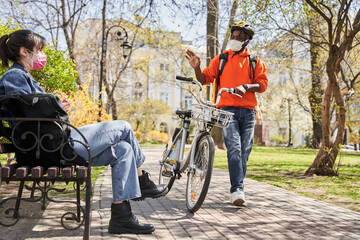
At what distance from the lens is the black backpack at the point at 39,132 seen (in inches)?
120

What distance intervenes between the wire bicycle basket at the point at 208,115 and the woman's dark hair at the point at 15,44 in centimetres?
179

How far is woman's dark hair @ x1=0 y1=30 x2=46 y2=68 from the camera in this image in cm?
335

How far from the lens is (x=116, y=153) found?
346 centimetres

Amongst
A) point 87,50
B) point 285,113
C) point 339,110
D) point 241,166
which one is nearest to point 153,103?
point 87,50

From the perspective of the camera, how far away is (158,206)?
498 cm

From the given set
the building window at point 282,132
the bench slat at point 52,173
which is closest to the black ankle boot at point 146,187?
the bench slat at point 52,173

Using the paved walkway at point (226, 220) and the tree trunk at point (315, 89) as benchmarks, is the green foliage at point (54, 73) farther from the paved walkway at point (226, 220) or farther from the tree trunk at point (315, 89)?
the tree trunk at point (315, 89)

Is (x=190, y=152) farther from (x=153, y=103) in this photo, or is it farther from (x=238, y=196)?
(x=153, y=103)

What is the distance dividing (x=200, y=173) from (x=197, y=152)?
0.29 metres

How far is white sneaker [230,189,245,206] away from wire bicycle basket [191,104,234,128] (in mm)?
923

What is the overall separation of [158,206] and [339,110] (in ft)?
18.6

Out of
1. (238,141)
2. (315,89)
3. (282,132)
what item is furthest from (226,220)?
(282,132)

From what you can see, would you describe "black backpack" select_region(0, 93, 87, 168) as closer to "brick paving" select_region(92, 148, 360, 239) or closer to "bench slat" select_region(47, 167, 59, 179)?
"bench slat" select_region(47, 167, 59, 179)

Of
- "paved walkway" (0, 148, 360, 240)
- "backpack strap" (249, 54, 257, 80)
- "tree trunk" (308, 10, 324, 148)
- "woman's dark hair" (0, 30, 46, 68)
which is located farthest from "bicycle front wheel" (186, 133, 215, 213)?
"tree trunk" (308, 10, 324, 148)
